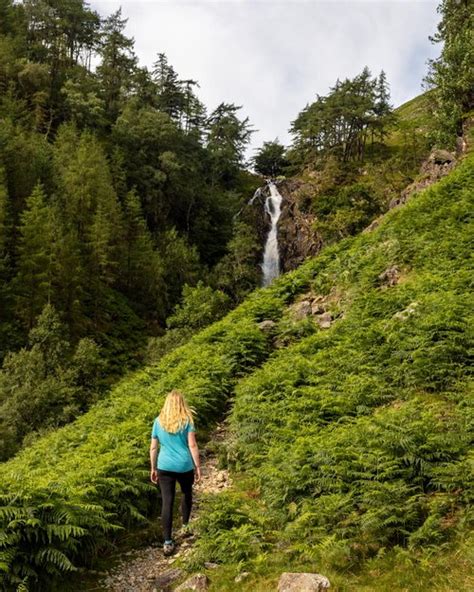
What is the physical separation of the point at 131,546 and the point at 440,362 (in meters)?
7.52

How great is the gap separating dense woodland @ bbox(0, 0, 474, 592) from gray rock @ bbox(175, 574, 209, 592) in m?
0.49

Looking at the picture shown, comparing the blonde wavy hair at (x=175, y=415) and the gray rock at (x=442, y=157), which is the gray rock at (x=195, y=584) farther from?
the gray rock at (x=442, y=157)

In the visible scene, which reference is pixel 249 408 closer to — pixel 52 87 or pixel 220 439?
pixel 220 439

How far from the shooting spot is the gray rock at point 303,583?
17.3 ft

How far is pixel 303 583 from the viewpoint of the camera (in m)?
5.35

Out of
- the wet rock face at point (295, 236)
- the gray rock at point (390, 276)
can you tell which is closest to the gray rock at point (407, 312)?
the gray rock at point (390, 276)

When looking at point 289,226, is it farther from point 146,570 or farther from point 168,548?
point 146,570

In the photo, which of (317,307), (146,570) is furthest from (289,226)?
(146,570)

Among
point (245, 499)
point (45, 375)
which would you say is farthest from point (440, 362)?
point (45, 375)

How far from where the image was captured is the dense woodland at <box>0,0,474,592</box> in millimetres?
6543

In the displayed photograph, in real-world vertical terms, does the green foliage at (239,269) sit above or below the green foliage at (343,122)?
below

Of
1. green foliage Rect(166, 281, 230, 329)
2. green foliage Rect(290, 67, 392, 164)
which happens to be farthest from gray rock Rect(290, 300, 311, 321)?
green foliage Rect(290, 67, 392, 164)

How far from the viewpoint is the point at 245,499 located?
8406 millimetres

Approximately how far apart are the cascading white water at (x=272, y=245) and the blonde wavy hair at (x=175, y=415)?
44.5 metres
